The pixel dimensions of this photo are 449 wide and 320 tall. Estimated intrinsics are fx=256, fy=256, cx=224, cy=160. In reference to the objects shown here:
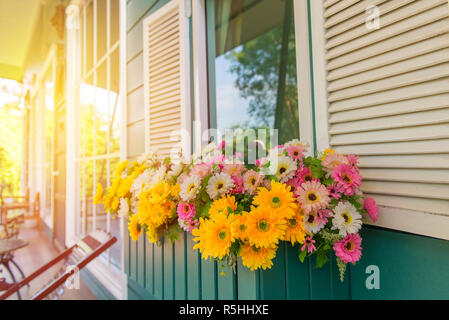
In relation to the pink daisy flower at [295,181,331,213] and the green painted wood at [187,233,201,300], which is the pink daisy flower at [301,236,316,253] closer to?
the pink daisy flower at [295,181,331,213]

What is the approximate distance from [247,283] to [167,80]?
3.86 feet

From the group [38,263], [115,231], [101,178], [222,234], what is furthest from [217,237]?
[38,263]

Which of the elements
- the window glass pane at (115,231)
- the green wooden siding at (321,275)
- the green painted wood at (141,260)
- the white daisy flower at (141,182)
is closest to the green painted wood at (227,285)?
the green wooden siding at (321,275)

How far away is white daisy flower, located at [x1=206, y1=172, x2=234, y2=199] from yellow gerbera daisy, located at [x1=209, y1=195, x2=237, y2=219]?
26 millimetres

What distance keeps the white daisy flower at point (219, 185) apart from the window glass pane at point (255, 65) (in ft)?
2.59

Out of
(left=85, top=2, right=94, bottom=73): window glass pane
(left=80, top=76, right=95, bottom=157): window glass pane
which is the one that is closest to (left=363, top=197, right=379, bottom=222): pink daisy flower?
(left=80, top=76, right=95, bottom=157): window glass pane

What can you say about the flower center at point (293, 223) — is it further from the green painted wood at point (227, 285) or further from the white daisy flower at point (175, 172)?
the white daisy flower at point (175, 172)

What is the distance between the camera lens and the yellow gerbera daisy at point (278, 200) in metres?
0.59

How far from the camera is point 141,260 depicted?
1193 mm

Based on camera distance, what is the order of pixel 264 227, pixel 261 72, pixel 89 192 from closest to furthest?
pixel 264 227 → pixel 89 192 → pixel 261 72

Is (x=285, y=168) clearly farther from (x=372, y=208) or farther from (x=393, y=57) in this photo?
(x=393, y=57)

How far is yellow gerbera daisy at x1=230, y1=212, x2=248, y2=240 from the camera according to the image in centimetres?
58

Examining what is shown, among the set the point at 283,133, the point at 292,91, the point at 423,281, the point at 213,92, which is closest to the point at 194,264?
the point at 423,281
